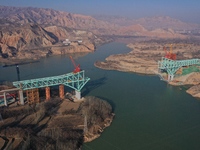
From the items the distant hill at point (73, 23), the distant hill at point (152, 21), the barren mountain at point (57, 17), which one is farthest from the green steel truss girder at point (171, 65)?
the distant hill at point (152, 21)

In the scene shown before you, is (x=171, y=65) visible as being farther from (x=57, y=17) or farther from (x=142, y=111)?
(x=57, y=17)

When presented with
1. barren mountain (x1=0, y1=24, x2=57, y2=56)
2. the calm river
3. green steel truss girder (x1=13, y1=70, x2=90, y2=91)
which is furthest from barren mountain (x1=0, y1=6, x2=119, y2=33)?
green steel truss girder (x1=13, y1=70, x2=90, y2=91)

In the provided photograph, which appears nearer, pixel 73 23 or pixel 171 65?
pixel 171 65

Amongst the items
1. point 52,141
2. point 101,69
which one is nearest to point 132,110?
point 52,141

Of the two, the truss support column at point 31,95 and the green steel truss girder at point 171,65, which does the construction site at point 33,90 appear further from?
the green steel truss girder at point 171,65

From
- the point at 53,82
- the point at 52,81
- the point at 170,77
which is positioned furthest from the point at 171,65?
the point at 52,81

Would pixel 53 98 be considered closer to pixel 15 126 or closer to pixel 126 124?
pixel 15 126

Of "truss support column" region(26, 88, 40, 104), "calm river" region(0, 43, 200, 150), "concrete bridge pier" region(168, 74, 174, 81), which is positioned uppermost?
"truss support column" region(26, 88, 40, 104)

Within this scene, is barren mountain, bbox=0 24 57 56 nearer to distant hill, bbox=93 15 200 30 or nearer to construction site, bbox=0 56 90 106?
construction site, bbox=0 56 90 106
